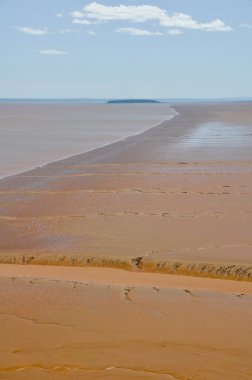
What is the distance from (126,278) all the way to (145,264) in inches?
23.6

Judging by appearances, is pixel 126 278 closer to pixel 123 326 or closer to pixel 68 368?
pixel 123 326

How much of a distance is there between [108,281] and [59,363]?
91.0 inches

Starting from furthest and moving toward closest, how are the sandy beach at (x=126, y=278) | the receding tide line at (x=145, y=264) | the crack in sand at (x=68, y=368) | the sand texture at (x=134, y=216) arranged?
the sand texture at (x=134, y=216) → the receding tide line at (x=145, y=264) → the sandy beach at (x=126, y=278) → the crack in sand at (x=68, y=368)

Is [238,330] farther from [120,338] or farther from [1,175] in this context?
[1,175]

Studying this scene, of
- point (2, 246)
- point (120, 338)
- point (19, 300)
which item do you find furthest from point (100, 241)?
point (120, 338)

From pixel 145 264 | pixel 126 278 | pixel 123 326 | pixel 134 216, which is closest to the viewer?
pixel 123 326

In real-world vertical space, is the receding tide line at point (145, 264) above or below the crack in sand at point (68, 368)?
below

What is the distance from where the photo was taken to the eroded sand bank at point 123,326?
421 centimetres

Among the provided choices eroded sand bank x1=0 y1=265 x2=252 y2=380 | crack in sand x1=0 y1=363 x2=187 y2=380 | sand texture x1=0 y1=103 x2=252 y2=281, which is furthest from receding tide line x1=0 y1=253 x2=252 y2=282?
crack in sand x1=0 y1=363 x2=187 y2=380

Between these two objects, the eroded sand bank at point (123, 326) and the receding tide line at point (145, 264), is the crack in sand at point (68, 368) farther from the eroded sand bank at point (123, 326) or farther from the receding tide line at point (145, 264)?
the receding tide line at point (145, 264)

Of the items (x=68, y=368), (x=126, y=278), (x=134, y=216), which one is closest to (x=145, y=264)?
(x=126, y=278)

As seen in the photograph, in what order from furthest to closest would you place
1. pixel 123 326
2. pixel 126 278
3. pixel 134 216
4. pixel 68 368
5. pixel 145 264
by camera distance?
pixel 134 216
pixel 145 264
pixel 126 278
pixel 123 326
pixel 68 368

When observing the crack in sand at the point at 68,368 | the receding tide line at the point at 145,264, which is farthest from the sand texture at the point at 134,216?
the crack in sand at the point at 68,368

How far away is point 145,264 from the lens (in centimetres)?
728
